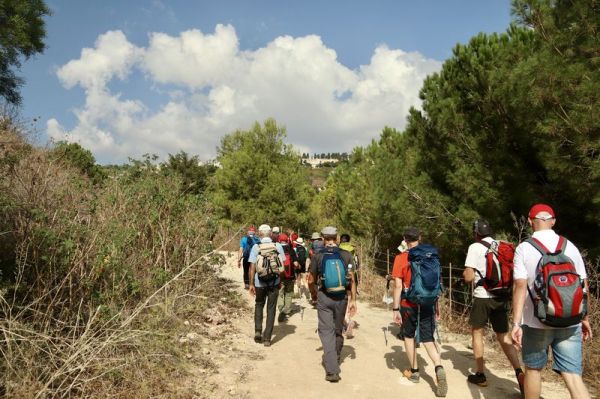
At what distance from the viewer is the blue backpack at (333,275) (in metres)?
5.07

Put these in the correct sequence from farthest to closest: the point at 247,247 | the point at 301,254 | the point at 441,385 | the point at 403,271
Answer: the point at 301,254 → the point at 247,247 → the point at 403,271 → the point at 441,385

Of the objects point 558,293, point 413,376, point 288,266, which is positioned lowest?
point 413,376

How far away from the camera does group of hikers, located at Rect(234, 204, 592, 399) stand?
3.16 meters

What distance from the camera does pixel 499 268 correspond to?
4480 mm

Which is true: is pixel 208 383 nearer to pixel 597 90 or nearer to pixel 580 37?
pixel 597 90

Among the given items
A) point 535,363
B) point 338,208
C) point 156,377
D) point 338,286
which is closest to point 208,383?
point 156,377

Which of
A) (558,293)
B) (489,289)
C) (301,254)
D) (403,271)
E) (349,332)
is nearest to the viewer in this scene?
(558,293)

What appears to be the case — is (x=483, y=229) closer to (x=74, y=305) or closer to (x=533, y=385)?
(x=533, y=385)

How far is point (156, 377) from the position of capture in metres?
4.33

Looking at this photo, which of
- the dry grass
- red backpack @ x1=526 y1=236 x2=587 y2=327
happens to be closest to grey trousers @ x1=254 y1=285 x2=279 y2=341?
the dry grass

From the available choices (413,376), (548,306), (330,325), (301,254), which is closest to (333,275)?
(330,325)

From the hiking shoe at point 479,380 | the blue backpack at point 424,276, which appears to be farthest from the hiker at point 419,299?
the hiking shoe at point 479,380

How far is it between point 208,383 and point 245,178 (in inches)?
766

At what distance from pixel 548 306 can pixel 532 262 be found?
369mm
